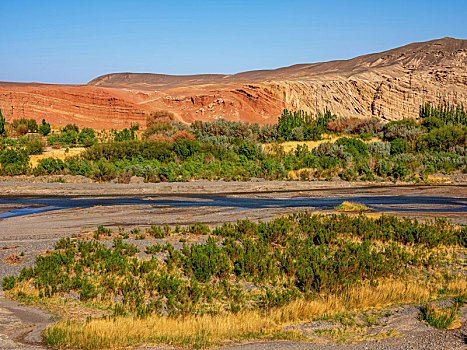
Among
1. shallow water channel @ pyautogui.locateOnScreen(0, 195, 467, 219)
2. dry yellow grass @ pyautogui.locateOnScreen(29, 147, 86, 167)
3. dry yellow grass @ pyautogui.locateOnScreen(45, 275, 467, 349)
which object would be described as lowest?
shallow water channel @ pyautogui.locateOnScreen(0, 195, 467, 219)

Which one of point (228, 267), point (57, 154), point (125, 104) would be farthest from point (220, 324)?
point (125, 104)

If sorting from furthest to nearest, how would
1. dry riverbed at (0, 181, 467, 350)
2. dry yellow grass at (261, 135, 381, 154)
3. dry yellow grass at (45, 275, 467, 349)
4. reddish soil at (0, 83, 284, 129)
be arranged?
reddish soil at (0, 83, 284, 129)
dry yellow grass at (261, 135, 381, 154)
dry riverbed at (0, 181, 467, 350)
dry yellow grass at (45, 275, 467, 349)

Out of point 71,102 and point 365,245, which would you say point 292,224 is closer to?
point 365,245

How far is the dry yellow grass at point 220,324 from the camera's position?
6.15 metres

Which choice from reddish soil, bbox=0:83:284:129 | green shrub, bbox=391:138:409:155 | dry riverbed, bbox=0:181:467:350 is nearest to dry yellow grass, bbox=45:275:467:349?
dry riverbed, bbox=0:181:467:350

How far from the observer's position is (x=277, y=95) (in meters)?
52.3

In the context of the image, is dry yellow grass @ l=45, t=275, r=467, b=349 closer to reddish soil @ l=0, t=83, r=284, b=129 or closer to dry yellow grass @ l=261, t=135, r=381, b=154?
dry yellow grass @ l=261, t=135, r=381, b=154

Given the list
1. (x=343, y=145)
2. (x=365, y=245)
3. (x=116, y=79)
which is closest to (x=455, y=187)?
Answer: (x=343, y=145)

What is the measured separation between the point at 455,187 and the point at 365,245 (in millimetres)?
Result: 17234

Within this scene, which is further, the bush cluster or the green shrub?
the green shrub

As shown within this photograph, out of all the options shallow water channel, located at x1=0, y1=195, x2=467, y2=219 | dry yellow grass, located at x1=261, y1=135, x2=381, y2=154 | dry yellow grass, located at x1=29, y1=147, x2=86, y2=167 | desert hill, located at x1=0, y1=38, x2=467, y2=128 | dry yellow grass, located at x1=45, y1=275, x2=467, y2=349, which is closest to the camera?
dry yellow grass, located at x1=45, y1=275, x2=467, y2=349

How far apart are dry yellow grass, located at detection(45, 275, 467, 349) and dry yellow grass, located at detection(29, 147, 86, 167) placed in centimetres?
2371

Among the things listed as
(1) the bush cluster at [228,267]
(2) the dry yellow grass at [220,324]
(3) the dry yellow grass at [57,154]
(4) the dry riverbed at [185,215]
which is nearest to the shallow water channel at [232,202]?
(4) the dry riverbed at [185,215]

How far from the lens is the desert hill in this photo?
47.5 m
